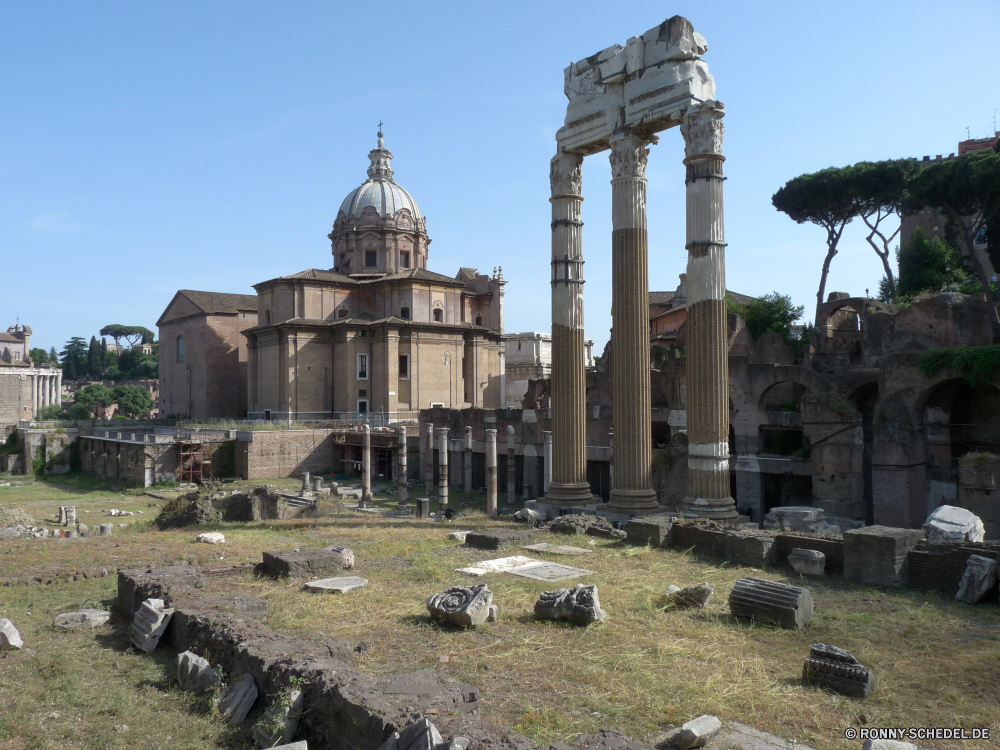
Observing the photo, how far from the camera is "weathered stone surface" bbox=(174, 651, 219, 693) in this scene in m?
5.92

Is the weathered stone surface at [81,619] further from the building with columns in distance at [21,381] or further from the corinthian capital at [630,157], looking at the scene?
the building with columns in distance at [21,381]

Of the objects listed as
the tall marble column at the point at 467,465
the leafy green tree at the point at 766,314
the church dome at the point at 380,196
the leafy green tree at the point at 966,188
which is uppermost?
the church dome at the point at 380,196

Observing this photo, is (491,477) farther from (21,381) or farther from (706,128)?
(21,381)

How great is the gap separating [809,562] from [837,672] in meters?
A: 3.77

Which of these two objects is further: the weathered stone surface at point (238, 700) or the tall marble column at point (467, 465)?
the tall marble column at point (467, 465)

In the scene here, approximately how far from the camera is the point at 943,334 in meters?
22.3

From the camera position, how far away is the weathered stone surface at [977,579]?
7520mm

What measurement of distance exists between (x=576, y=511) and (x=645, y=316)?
4103 millimetres

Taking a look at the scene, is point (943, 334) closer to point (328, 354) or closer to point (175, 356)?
point (328, 354)

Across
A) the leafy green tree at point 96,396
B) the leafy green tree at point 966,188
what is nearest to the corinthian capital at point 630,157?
the leafy green tree at point 966,188

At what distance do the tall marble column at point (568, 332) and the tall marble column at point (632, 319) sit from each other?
117 centimetres

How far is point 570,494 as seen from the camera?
16016mm

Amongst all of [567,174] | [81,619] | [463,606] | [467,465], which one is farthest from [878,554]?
[467,465]

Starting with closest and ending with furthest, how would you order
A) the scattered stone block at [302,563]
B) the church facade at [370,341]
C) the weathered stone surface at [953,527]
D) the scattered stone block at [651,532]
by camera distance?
the scattered stone block at [302,563], the weathered stone surface at [953,527], the scattered stone block at [651,532], the church facade at [370,341]
